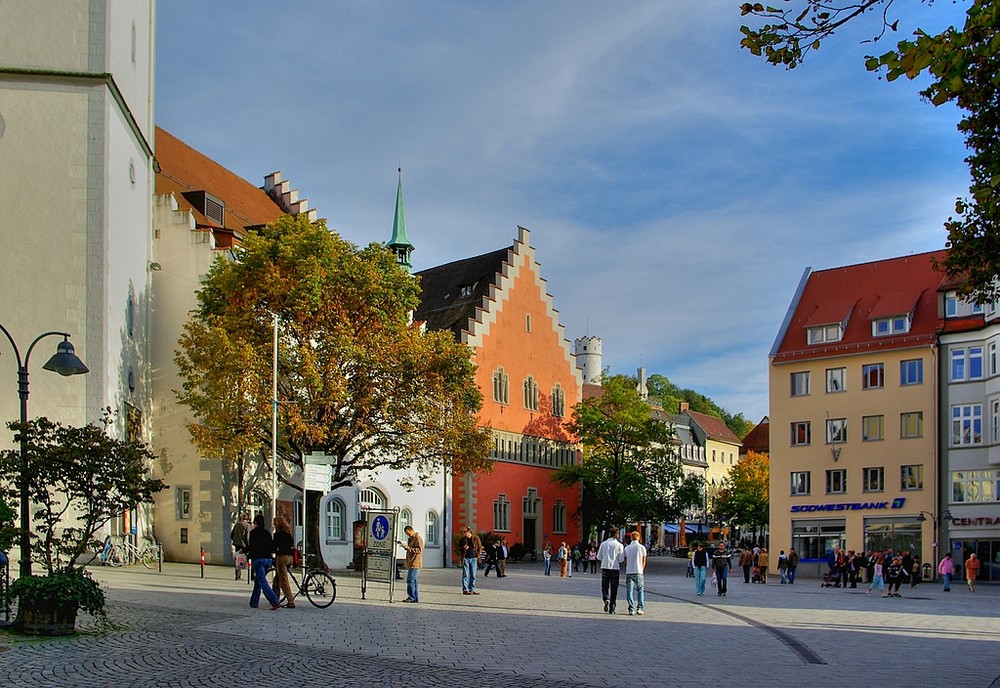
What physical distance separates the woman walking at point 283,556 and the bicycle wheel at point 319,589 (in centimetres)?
45

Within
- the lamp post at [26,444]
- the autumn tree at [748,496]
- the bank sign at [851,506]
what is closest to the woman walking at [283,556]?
the lamp post at [26,444]

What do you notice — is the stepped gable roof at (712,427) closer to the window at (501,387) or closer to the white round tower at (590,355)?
the white round tower at (590,355)

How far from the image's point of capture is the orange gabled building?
64812 millimetres

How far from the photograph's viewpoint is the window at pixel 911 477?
55812 millimetres

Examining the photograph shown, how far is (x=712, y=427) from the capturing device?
5128 inches

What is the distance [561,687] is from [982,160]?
7792mm

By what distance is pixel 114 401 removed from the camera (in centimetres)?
3550

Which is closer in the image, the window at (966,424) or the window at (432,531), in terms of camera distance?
the window at (966,424)

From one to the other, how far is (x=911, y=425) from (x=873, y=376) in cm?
312

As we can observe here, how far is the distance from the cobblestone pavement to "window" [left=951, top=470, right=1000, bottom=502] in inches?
1052

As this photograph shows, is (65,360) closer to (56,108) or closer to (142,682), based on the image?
(142,682)

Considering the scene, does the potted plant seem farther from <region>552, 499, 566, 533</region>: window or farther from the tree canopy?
the tree canopy

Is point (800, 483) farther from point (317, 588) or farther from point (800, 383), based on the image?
point (317, 588)

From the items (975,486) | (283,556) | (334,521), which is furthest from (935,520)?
(283,556)
